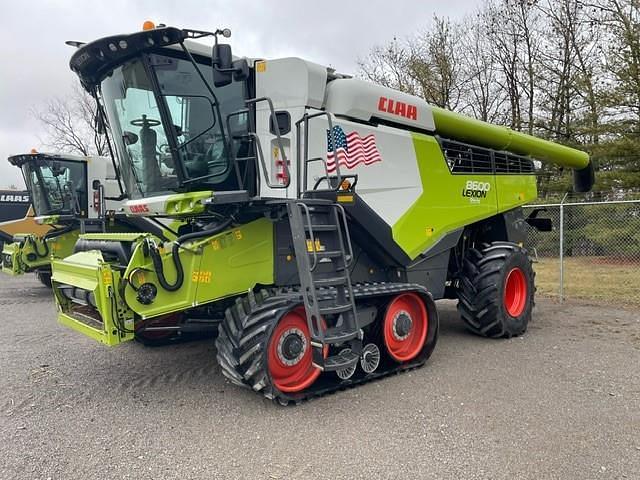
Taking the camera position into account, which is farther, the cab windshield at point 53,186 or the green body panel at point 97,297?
the cab windshield at point 53,186

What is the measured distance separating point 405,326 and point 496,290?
61.9 inches

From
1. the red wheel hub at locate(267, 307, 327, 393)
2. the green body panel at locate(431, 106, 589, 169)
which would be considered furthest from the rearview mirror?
the green body panel at locate(431, 106, 589, 169)

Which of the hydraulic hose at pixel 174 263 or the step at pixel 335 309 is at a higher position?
the hydraulic hose at pixel 174 263

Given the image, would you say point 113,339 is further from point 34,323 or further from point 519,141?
point 519,141

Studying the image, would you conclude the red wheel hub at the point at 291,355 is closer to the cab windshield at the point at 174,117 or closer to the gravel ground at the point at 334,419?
the gravel ground at the point at 334,419

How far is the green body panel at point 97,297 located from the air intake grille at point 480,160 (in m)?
3.78

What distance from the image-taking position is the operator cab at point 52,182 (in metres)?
11.3

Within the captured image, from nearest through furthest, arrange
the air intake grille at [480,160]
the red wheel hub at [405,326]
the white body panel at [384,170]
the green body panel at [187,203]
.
→ the green body panel at [187,203] < the white body panel at [384,170] < the red wheel hub at [405,326] < the air intake grille at [480,160]

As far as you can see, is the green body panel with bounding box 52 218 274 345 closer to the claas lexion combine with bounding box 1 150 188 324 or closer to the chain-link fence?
the chain-link fence

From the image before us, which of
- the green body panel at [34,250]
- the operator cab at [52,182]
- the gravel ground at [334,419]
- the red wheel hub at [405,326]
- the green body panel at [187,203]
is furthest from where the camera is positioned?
the operator cab at [52,182]

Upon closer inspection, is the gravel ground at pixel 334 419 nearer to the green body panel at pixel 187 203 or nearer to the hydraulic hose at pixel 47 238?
the green body panel at pixel 187 203

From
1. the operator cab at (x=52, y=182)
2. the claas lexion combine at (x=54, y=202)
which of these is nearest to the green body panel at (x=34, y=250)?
the claas lexion combine at (x=54, y=202)

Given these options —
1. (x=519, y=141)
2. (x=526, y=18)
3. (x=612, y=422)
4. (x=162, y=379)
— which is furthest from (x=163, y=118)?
(x=526, y=18)

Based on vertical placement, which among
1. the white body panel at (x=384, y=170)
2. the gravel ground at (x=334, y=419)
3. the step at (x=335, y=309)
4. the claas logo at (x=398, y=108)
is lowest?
the gravel ground at (x=334, y=419)
